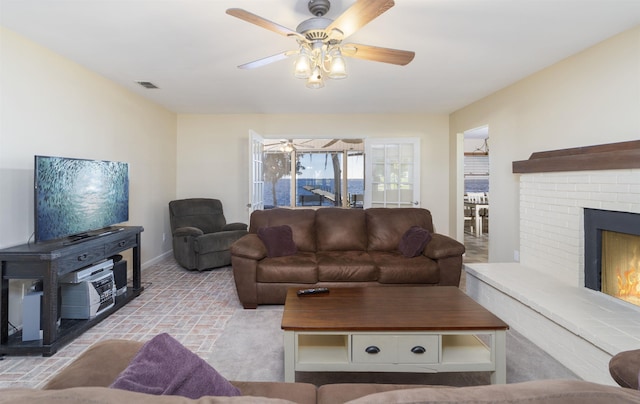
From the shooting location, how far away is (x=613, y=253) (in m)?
2.52

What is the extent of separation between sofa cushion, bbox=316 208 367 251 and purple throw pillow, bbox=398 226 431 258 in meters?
0.51

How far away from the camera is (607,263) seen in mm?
2541

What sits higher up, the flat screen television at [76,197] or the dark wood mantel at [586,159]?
the dark wood mantel at [586,159]

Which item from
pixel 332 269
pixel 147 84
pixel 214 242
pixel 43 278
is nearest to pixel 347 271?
pixel 332 269

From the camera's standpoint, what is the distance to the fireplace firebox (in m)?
2.34

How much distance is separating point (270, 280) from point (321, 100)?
2745mm

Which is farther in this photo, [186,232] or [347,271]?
[186,232]

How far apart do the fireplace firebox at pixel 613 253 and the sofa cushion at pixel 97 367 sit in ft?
10.4

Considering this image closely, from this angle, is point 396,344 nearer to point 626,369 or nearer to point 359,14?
point 626,369

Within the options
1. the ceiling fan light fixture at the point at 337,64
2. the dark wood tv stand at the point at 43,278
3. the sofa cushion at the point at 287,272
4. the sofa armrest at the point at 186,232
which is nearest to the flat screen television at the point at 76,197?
the dark wood tv stand at the point at 43,278

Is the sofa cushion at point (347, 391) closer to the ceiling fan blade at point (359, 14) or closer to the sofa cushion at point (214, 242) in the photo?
the ceiling fan blade at point (359, 14)

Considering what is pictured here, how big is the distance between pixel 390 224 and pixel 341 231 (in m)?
0.59

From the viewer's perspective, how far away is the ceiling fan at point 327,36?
1.74 metres

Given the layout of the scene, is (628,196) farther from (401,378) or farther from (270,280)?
(270,280)
